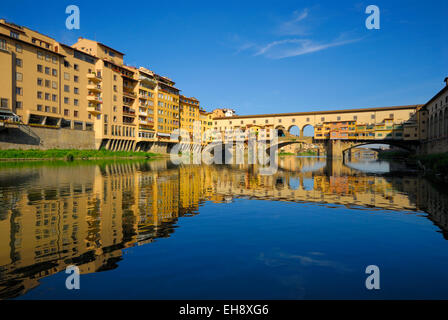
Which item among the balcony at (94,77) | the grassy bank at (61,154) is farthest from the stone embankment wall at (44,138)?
the balcony at (94,77)

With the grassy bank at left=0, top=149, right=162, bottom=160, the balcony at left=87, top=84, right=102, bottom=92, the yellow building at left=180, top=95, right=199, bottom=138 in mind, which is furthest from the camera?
the yellow building at left=180, top=95, right=199, bottom=138

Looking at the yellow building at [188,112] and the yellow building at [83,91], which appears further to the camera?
the yellow building at [188,112]

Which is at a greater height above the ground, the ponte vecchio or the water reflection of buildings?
the ponte vecchio

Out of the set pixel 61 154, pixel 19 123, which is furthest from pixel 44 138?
pixel 19 123

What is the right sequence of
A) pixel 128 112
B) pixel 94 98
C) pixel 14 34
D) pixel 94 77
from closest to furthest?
1. pixel 14 34
2. pixel 94 77
3. pixel 94 98
4. pixel 128 112

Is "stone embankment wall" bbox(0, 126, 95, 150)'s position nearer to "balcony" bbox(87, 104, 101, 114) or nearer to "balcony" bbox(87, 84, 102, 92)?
"balcony" bbox(87, 104, 101, 114)

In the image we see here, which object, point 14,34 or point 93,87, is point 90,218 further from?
point 93,87

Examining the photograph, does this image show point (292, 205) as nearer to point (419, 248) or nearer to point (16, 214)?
point (419, 248)

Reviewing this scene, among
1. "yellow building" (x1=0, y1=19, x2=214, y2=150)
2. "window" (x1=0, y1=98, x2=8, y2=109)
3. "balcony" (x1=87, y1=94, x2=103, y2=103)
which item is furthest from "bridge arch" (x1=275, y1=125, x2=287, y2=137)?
"window" (x1=0, y1=98, x2=8, y2=109)

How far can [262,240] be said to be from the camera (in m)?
8.60

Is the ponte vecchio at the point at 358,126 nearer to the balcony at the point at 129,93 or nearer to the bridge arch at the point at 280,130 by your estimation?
the bridge arch at the point at 280,130

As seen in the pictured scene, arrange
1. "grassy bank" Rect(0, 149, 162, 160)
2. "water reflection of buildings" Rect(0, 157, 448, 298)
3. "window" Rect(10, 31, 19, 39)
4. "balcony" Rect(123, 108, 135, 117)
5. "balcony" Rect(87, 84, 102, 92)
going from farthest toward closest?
1. "balcony" Rect(123, 108, 135, 117)
2. "balcony" Rect(87, 84, 102, 92)
3. "window" Rect(10, 31, 19, 39)
4. "grassy bank" Rect(0, 149, 162, 160)
5. "water reflection of buildings" Rect(0, 157, 448, 298)

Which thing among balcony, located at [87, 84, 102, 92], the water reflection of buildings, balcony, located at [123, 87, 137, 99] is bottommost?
the water reflection of buildings

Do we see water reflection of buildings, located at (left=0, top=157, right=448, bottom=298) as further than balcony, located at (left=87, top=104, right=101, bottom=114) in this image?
No
